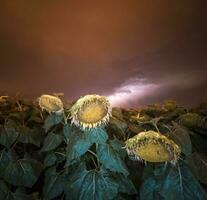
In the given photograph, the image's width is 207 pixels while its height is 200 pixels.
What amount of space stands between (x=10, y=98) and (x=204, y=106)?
2.73 feet

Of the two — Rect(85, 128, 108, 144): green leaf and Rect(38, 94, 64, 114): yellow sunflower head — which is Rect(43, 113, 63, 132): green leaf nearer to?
Rect(38, 94, 64, 114): yellow sunflower head

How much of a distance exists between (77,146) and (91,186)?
0.40 feet

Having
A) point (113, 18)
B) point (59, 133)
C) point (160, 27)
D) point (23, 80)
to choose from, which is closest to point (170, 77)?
point (160, 27)

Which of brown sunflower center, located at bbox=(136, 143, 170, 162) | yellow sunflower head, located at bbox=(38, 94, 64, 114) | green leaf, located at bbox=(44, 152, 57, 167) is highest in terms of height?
yellow sunflower head, located at bbox=(38, 94, 64, 114)

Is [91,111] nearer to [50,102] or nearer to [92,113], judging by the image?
[92,113]

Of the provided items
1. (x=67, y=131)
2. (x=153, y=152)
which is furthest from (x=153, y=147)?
(x=67, y=131)

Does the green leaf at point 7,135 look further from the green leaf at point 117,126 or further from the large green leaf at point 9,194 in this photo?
the green leaf at point 117,126

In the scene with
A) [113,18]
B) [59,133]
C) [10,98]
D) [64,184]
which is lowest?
[64,184]

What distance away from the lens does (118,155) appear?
0.93 m

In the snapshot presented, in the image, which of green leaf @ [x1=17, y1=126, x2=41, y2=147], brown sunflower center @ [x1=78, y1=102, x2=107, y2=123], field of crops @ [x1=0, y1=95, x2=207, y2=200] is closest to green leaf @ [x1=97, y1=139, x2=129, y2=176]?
field of crops @ [x1=0, y1=95, x2=207, y2=200]

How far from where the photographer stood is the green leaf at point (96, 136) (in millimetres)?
915

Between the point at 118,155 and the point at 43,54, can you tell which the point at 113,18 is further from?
the point at 118,155

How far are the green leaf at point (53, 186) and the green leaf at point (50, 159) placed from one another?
0.03 metres

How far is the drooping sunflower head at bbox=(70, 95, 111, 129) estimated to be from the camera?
83cm
